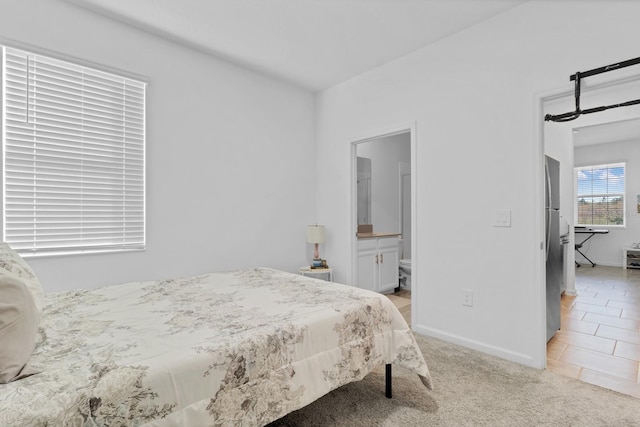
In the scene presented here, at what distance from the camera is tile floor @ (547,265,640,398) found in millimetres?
2260

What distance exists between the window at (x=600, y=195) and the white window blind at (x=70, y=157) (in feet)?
28.4

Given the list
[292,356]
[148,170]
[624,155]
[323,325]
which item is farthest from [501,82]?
[624,155]

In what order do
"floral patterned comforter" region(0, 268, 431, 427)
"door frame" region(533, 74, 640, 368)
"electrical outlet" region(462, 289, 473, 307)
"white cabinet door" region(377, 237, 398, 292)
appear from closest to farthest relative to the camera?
"floral patterned comforter" region(0, 268, 431, 427) → "door frame" region(533, 74, 640, 368) → "electrical outlet" region(462, 289, 473, 307) → "white cabinet door" region(377, 237, 398, 292)

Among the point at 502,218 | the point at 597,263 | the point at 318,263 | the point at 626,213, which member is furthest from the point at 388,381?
the point at 626,213

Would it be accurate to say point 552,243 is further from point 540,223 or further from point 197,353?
point 197,353

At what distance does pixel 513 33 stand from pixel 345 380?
2763 mm

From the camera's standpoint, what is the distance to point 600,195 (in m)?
7.00

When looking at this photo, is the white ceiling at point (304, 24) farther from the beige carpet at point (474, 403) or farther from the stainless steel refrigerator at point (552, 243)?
the beige carpet at point (474, 403)

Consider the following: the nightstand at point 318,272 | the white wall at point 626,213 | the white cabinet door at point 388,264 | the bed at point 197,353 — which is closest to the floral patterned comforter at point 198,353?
the bed at point 197,353

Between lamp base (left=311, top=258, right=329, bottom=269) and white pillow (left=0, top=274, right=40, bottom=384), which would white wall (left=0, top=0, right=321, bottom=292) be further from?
white pillow (left=0, top=274, right=40, bottom=384)

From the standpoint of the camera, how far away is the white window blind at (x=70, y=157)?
2.32 metres

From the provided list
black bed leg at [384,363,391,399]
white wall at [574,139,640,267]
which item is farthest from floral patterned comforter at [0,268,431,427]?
white wall at [574,139,640,267]

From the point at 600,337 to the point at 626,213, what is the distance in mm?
5384

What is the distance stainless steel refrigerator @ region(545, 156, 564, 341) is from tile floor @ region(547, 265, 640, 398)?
0.20 meters
